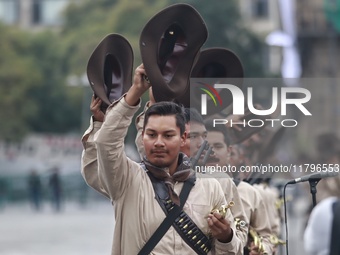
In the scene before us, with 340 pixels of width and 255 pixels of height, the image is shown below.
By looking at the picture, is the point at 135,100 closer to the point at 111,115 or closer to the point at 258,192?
the point at 111,115

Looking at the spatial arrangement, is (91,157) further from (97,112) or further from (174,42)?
(174,42)

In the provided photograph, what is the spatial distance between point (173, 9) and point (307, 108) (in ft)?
3.65

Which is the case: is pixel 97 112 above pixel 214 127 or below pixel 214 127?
below

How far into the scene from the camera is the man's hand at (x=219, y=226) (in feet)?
25.9

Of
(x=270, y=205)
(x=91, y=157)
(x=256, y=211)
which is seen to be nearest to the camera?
(x=91, y=157)

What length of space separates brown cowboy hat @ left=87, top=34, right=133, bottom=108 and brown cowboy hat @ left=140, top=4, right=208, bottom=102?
315 mm

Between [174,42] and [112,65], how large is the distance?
1.50 feet

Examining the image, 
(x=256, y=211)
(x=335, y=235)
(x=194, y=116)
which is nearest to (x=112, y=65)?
(x=194, y=116)

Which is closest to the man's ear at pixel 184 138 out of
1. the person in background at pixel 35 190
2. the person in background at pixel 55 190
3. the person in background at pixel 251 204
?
the person in background at pixel 251 204

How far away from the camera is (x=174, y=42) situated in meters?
8.60

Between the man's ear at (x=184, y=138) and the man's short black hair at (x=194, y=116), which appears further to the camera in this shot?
the man's short black hair at (x=194, y=116)

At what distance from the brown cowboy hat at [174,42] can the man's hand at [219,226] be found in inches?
34.0

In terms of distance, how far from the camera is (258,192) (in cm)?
1065

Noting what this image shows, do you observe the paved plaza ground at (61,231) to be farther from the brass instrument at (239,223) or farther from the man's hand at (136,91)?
the man's hand at (136,91)
